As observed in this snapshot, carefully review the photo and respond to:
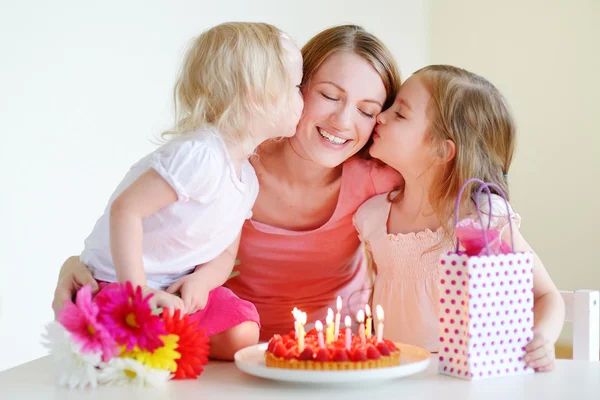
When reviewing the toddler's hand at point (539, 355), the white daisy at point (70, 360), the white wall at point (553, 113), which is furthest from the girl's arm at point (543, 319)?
the white wall at point (553, 113)

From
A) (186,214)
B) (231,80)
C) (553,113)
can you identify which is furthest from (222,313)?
(553,113)

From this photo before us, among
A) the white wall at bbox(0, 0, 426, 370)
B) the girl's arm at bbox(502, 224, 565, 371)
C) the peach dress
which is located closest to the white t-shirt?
the peach dress

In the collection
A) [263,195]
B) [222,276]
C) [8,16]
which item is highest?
[8,16]

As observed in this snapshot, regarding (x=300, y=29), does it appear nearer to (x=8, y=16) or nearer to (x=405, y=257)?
(x=8, y=16)

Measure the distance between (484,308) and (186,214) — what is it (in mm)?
544

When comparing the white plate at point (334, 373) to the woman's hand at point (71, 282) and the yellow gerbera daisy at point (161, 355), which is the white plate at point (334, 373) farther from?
the woman's hand at point (71, 282)

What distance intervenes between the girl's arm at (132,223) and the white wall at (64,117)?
51.0 inches

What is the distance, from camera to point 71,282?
1398 mm

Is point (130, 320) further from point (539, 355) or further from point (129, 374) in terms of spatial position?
point (539, 355)

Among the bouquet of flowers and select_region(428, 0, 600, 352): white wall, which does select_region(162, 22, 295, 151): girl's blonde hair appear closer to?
the bouquet of flowers

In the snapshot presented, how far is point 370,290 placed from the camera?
188cm

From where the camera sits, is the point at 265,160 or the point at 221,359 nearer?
the point at 221,359

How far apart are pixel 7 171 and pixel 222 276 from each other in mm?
1216

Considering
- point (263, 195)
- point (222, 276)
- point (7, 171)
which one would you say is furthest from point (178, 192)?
point (7, 171)
